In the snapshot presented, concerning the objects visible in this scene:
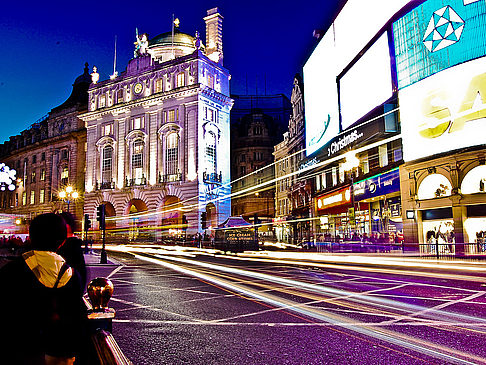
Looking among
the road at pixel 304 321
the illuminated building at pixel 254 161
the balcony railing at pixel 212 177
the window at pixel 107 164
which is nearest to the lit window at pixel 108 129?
the window at pixel 107 164

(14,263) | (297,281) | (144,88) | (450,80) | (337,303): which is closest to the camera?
(14,263)

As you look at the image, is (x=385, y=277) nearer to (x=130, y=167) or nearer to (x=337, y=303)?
(x=337, y=303)

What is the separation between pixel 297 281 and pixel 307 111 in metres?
34.6

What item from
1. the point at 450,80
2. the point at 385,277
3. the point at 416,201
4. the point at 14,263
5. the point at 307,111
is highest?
the point at 307,111

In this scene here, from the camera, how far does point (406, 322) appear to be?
6973mm

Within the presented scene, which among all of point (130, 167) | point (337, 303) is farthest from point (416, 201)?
point (130, 167)

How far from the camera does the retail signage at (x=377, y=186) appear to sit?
97.7 feet

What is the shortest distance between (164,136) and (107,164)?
11.9m

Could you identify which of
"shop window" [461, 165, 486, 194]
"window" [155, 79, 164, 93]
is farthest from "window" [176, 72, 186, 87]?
"shop window" [461, 165, 486, 194]

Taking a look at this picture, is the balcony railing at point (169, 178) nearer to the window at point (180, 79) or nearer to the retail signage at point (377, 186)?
the window at point (180, 79)

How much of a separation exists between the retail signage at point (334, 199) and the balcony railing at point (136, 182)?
24.8 meters

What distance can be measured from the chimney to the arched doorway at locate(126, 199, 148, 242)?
23.4 m

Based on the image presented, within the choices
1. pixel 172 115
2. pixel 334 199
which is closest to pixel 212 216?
pixel 172 115

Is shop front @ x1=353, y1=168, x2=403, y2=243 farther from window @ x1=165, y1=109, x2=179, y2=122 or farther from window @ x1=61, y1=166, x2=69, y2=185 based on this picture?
window @ x1=61, y1=166, x2=69, y2=185
